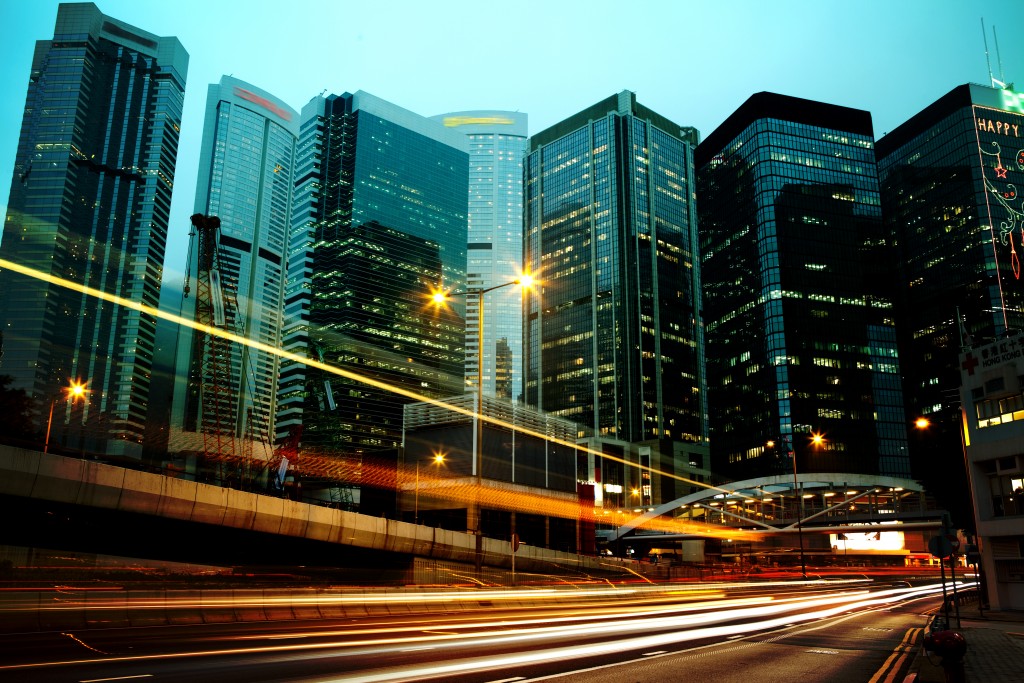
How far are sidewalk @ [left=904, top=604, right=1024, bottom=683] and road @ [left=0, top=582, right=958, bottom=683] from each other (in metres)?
0.65

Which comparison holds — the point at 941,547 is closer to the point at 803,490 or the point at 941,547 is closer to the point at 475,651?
the point at 475,651

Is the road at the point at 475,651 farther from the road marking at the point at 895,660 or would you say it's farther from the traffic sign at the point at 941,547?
the traffic sign at the point at 941,547

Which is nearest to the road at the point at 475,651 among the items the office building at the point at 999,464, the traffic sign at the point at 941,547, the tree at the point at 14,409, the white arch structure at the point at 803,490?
the traffic sign at the point at 941,547

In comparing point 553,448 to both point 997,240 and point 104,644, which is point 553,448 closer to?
point 104,644

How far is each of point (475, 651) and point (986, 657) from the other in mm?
11550

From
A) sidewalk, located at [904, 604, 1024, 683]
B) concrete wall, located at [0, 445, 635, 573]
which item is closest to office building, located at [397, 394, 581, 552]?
concrete wall, located at [0, 445, 635, 573]

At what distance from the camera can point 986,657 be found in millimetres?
16906

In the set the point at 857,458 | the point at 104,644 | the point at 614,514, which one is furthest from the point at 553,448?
the point at 857,458

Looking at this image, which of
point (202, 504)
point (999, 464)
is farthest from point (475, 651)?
point (999, 464)

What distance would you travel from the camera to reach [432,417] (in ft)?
254

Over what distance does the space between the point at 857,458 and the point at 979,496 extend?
520 ft

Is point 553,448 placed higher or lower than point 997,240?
lower

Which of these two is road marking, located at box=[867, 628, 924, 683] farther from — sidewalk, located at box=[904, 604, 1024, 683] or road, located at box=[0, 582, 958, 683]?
sidewalk, located at box=[904, 604, 1024, 683]

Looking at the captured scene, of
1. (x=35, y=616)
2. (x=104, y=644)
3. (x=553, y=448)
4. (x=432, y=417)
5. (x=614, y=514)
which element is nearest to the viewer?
(x=104, y=644)
